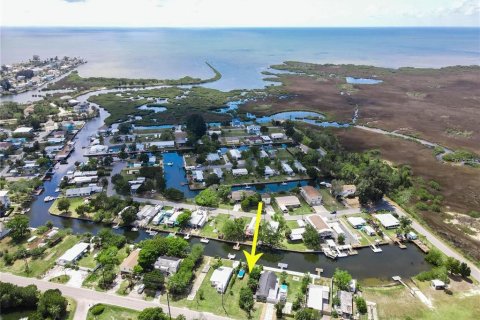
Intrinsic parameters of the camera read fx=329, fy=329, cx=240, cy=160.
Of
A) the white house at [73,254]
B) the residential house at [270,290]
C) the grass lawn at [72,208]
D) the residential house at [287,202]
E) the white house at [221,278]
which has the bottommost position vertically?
the grass lawn at [72,208]

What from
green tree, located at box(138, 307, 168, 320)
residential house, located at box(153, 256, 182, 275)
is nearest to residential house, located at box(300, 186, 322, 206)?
residential house, located at box(153, 256, 182, 275)

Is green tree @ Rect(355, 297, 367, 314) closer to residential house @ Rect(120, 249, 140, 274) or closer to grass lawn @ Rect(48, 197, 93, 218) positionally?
residential house @ Rect(120, 249, 140, 274)

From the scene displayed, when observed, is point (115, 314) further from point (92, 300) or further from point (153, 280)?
point (153, 280)

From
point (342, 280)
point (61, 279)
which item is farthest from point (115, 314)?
point (342, 280)

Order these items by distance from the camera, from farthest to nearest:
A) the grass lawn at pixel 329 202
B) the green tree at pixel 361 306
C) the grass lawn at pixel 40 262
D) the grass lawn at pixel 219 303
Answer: the grass lawn at pixel 329 202, the grass lawn at pixel 40 262, the green tree at pixel 361 306, the grass lawn at pixel 219 303

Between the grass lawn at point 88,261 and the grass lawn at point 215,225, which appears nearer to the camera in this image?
the grass lawn at point 88,261

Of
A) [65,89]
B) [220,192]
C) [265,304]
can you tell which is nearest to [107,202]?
Answer: [220,192]

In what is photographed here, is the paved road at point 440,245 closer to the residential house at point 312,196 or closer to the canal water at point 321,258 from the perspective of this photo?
the canal water at point 321,258

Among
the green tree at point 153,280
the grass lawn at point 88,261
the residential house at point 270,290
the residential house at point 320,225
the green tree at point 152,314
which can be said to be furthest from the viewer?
the residential house at point 320,225

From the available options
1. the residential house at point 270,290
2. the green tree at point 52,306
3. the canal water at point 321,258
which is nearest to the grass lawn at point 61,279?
the green tree at point 52,306
